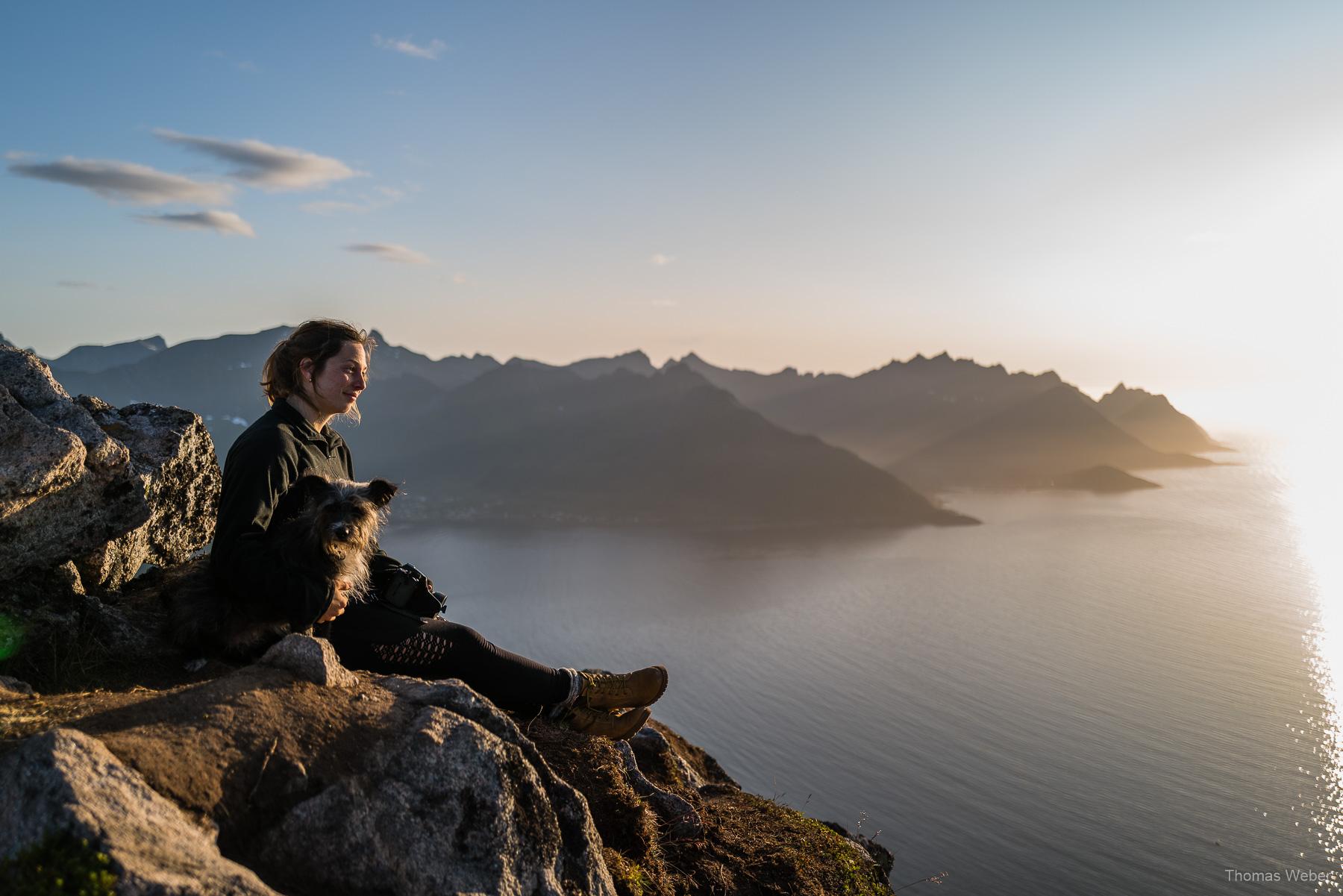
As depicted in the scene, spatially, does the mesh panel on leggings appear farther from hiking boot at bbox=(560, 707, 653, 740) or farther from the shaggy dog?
hiking boot at bbox=(560, 707, 653, 740)

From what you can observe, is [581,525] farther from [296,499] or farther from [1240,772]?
[296,499]

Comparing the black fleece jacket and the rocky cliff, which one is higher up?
the black fleece jacket

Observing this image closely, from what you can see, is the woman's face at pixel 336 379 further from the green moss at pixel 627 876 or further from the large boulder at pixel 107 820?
the green moss at pixel 627 876

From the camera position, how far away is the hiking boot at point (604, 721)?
195 inches

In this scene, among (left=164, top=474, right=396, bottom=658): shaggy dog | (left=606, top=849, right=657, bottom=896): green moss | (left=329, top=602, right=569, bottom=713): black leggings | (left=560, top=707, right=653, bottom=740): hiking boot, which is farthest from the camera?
(left=560, top=707, right=653, bottom=740): hiking boot

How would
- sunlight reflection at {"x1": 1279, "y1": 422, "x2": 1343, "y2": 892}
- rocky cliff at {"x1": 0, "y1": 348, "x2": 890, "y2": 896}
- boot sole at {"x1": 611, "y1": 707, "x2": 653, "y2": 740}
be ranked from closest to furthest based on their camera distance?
rocky cliff at {"x1": 0, "y1": 348, "x2": 890, "y2": 896}
boot sole at {"x1": 611, "y1": 707, "x2": 653, "y2": 740}
sunlight reflection at {"x1": 1279, "y1": 422, "x2": 1343, "y2": 892}

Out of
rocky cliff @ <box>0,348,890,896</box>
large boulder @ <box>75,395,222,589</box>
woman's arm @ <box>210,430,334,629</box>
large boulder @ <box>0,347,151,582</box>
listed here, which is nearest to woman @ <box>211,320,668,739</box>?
woman's arm @ <box>210,430,334,629</box>

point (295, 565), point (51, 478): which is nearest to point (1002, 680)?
point (295, 565)

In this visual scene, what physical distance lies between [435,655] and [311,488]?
1233 millimetres

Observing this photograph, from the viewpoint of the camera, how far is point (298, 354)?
16.1 feet

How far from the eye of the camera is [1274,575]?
65875 millimetres

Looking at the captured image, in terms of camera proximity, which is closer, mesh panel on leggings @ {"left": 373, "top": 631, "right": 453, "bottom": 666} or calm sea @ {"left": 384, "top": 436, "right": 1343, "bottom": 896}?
mesh panel on leggings @ {"left": 373, "top": 631, "right": 453, "bottom": 666}

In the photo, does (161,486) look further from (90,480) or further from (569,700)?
(569,700)

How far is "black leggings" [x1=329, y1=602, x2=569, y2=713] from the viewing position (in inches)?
167
